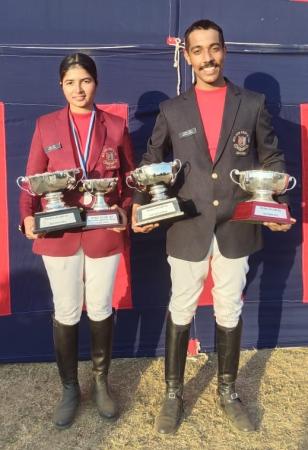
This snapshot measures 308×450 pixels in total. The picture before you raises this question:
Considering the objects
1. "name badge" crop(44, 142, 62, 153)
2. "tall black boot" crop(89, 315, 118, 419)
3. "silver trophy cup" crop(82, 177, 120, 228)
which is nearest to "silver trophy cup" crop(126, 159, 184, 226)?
"silver trophy cup" crop(82, 177, 120, 228)

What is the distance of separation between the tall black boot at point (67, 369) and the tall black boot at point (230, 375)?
700mm

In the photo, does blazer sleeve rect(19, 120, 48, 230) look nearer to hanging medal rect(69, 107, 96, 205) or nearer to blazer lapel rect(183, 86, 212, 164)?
hanging medal rect(69, 107, 96, 205)

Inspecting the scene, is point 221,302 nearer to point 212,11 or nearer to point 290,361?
point 290,361

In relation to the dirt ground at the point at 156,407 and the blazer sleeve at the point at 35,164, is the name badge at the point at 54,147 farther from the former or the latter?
the dirt ground at the point at 156,407

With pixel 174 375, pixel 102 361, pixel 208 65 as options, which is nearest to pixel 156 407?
pixel 174 375

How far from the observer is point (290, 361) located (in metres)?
2.99

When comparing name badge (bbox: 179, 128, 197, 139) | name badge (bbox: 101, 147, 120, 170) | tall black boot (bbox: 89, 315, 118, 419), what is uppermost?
name badge (bbox: 179, 128, 197, 139)

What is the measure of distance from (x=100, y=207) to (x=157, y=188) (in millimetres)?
261

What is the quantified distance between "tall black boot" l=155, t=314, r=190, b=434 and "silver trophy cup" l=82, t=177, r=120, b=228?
0.62m

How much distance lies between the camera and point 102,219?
2076 mm

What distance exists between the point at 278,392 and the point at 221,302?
0.70m

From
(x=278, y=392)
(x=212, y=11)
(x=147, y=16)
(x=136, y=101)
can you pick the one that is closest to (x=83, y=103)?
(x=136, y=101)

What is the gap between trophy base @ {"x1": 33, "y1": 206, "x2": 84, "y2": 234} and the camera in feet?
6.66

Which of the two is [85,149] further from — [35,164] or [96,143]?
[35,164]
